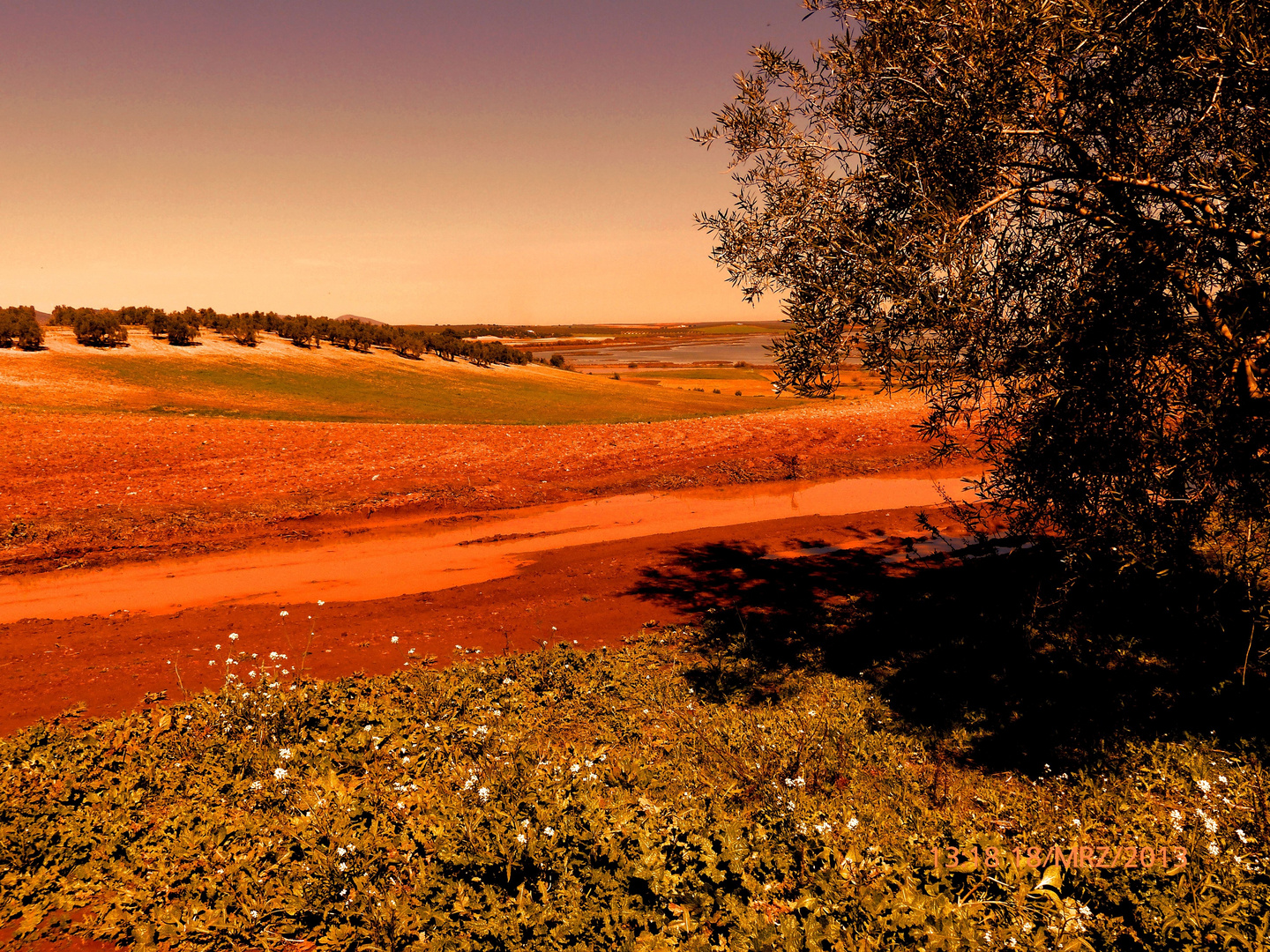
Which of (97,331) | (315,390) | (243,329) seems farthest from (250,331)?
(315,390)

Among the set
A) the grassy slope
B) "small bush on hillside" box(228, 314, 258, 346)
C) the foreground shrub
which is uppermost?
"small bush on hillside" box(228, 314, 258, 346)

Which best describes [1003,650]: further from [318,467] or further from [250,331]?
[250,331]

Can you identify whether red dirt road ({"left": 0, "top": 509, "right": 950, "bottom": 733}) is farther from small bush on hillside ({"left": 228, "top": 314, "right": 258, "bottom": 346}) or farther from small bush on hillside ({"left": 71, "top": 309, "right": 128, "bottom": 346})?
small bush on hillside ({"left": 228, "top": 314, "right": 258, "bottom": 346})

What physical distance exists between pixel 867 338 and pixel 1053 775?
18.5 feet

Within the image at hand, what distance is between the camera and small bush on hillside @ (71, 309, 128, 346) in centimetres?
4978

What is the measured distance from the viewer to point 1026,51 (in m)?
7.34

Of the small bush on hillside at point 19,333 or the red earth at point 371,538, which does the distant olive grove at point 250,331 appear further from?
the red earth at point 371,538

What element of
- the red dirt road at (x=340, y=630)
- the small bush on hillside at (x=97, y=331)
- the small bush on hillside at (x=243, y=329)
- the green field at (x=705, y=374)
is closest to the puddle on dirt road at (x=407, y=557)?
the red dirt road at (x=340, y=630)

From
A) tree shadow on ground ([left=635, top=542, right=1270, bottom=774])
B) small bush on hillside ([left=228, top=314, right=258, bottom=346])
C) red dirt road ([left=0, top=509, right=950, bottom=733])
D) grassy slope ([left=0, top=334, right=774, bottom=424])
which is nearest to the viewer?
tree shadow on ground ([left=635, top=542, right=1270, bottom=774])

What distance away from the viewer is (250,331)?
59.7 meters

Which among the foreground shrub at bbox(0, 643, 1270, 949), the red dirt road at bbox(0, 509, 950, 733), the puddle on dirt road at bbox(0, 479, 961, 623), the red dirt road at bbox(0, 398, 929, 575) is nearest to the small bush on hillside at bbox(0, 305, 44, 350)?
the red dirt road at bbox(0, 398, 929, 575)

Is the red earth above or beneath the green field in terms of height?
beneath

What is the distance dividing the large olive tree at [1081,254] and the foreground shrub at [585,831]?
Result: 3.60 m

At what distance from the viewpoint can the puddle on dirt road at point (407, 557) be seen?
14109 mm
